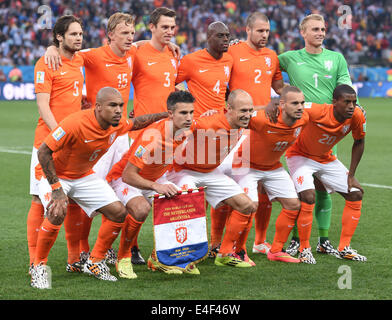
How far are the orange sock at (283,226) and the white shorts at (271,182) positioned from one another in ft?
0.54

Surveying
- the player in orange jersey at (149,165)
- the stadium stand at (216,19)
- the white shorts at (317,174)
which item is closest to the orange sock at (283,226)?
the white shorts at (317,174)

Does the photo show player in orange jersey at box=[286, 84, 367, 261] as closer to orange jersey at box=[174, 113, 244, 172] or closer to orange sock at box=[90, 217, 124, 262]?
orange jersey at box=[174, 113, 244, 172]

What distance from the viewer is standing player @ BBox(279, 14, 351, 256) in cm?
712

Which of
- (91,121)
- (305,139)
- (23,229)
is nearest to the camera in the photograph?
(91,121)

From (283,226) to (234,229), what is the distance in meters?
0.54

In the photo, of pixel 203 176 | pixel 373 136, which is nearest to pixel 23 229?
pixel 203 176

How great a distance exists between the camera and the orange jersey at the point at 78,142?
546 cm

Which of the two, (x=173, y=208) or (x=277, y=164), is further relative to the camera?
(x=277, y=164)

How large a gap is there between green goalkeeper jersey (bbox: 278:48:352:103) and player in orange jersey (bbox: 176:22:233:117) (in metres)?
0.73

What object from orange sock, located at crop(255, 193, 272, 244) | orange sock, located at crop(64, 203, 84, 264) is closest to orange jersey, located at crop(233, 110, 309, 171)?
orange sock, located at crop(255, 193, 272, 244)

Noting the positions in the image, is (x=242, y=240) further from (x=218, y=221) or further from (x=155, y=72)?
(x=155, y=72)

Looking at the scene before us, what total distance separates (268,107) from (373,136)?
11.0 m

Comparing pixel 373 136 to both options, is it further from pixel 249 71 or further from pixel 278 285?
pixel 278 285

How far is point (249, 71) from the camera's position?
7.02 m
